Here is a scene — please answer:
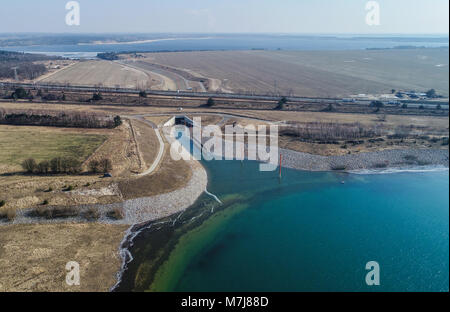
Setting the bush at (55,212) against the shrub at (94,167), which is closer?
the bush at (55,212)

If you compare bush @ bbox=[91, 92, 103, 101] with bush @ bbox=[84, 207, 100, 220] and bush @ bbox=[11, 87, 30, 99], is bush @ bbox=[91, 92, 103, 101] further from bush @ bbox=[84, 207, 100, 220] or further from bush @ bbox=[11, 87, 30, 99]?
bush @ bbox=[84, 207, 100, 220]

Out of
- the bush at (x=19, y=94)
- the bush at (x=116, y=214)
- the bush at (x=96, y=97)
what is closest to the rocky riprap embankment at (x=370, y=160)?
the bush at (x=116, y=214)

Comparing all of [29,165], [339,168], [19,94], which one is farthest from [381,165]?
[19,94]

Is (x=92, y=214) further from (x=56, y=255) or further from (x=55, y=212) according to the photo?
(x=56, y=255)

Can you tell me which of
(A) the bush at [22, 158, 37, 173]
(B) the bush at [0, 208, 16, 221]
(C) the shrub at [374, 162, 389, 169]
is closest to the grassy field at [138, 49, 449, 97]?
(C) the shrub at [374, 162, 389, 169]

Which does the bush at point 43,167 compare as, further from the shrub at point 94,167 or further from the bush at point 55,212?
the bush at point 55,212
